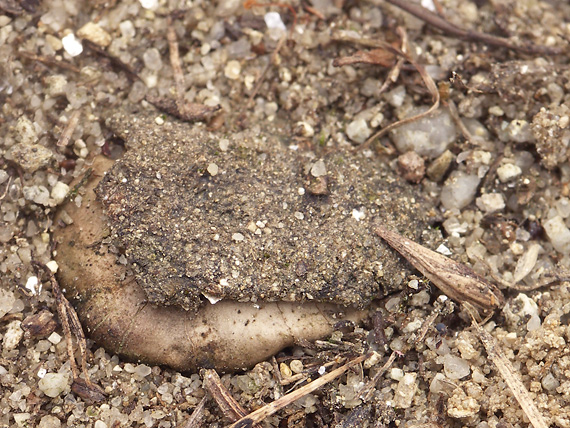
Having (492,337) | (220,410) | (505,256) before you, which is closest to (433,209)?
(505,256)

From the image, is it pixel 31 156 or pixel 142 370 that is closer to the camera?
pixel 142 370

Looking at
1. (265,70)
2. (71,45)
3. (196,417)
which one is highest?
(71,45)

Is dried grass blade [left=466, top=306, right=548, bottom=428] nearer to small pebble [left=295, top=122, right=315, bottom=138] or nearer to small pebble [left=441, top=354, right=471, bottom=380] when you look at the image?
small pebble [left=441, top=354, right=471, bottom=380]

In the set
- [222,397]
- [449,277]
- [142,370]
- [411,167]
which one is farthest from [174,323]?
[411,167]

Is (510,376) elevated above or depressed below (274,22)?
below

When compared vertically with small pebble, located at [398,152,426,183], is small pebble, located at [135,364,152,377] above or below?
below

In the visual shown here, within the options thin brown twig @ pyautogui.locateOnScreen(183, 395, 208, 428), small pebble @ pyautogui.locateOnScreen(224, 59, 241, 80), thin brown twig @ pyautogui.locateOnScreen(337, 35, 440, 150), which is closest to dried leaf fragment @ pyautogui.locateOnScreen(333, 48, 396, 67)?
thin brown twig @ pyautogui.locateOnScreen(337, 35, 440, 150)

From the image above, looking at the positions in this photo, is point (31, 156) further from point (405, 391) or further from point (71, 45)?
point (405, 391)
